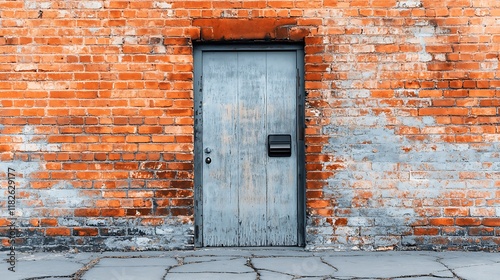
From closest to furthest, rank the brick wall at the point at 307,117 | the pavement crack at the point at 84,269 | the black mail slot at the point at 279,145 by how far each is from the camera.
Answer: the pavement crack at the point at 84,269
the brick wall at the point at 307,117
the black mail slot at the point at 279,145

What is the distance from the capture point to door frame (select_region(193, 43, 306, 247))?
19.5 ft

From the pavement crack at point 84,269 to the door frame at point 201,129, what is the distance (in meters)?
1.05

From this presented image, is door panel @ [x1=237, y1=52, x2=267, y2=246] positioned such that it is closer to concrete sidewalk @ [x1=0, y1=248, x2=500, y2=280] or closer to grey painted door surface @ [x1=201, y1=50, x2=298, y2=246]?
grey painted door surface @ [x1=201, y1=50, x2=298, y2=246]

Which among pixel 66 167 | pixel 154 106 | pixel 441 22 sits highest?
pixel 441 22

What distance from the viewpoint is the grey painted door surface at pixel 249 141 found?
19.6ft

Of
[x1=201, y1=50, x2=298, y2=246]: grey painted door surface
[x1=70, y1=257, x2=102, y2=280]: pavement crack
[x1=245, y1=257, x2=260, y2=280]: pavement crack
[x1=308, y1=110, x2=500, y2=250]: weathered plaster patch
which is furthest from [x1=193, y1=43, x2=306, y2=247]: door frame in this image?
[x1=70, y1=257, x2=102, y2=280]: pavement crack

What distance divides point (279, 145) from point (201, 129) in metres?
0.80

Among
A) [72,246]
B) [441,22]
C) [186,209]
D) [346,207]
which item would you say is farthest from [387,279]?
[72,246]

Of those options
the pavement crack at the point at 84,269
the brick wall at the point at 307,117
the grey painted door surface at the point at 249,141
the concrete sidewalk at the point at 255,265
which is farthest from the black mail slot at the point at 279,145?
the pavement crack at the point at 84,269

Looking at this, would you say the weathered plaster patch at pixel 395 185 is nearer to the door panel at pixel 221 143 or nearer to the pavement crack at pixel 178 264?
the door panel at pixel 221 143

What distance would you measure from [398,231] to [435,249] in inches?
15.7

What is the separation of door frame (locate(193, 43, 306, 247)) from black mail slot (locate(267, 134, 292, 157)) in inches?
3.8

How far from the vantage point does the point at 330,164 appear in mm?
5801

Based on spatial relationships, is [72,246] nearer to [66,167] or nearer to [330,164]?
[66,167]
